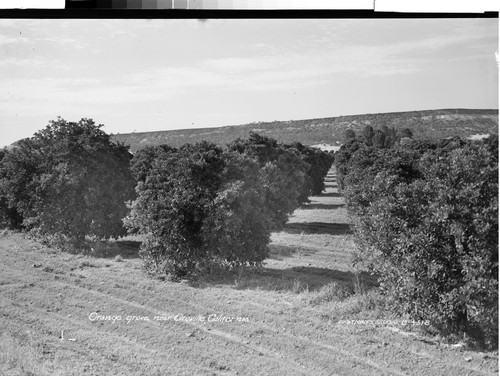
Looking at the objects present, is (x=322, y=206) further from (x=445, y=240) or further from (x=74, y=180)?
(x=445, y=240)

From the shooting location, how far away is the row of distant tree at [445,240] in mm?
6445

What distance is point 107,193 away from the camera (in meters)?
10.1

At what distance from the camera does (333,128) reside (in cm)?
802

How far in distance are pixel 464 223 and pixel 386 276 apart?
1.52 m

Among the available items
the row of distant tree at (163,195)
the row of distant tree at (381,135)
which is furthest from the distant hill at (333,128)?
the row of distant tree at (163,195)

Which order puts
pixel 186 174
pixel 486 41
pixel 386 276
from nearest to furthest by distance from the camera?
pixel 486 41
pixel 386 276
pixel 186 174

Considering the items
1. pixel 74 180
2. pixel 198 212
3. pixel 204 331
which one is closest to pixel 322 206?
pixel 198 212

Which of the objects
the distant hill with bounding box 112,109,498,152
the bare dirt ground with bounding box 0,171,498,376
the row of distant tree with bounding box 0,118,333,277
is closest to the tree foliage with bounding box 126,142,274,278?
the row of distant tree with bounding box 0,118,333,277

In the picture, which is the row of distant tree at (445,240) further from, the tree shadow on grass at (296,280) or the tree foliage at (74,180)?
the tree foliage at (74,180)

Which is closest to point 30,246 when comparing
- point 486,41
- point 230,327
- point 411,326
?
point 230,327

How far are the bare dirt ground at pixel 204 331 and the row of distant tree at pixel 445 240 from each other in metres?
0.40

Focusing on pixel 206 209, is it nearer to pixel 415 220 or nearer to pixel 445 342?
pixel 415 220

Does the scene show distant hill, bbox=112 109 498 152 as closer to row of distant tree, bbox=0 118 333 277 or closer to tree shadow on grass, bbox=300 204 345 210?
row of distant tree, bbox=0 118 333 277

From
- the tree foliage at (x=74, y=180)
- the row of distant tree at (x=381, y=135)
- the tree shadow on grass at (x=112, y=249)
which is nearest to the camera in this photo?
the row of distant tree at (x=381, y=135)
